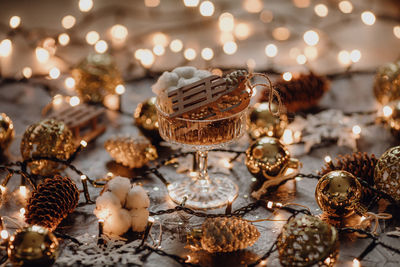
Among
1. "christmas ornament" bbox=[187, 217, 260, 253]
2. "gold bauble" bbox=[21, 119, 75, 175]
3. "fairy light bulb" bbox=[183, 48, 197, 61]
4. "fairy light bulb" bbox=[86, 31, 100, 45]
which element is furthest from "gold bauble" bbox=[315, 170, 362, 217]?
"fairy light bulb" bbox=[86, 31, 100, 45]

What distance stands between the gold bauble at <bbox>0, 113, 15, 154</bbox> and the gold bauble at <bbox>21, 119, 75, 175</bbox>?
0.11m

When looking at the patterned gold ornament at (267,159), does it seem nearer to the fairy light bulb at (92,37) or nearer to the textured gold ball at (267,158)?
the textured gold ball at (267,158)

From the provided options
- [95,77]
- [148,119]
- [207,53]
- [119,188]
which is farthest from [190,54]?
[119,188]

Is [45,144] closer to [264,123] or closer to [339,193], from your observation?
[264,123]

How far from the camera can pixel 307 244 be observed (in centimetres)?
106

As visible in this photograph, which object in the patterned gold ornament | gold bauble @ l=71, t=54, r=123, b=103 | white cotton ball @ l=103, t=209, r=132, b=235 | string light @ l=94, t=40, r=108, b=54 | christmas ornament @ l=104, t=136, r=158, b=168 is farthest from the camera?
string light @ l=94, t=40, r=108, b=54

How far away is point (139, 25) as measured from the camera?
270cm

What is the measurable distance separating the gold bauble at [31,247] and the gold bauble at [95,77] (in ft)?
2.87

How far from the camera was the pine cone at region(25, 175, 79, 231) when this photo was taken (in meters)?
1.19

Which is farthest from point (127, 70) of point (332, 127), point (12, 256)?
point (12, 256)

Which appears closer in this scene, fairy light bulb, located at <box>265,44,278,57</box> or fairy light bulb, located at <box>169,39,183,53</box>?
fairy light bulb, located at <box>265,44,278,57</box>

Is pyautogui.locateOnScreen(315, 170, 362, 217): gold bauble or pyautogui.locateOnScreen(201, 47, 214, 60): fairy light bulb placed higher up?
pyautogui.locateOnScreen(201, 47, 214, 60): fairy light bulb

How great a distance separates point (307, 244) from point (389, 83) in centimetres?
91

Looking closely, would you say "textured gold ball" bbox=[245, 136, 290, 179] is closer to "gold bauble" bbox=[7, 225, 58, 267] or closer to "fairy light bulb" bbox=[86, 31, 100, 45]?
"gold bauble" bbox=[7, 225, 58, 267]
